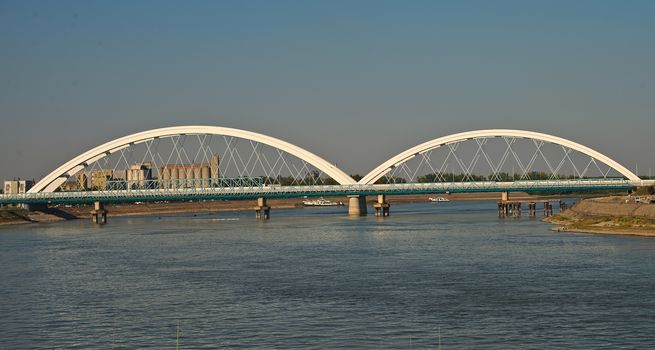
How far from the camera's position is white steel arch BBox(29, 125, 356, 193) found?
12294 centimetres

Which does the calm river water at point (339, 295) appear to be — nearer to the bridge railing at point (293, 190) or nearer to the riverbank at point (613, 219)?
the riverbank at point (613, 219)

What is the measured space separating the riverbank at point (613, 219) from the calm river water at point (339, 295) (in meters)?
4.75

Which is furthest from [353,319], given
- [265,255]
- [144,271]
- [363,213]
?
[363,213]

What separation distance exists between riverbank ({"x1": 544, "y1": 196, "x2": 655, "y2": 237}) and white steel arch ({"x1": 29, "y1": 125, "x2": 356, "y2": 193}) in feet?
130

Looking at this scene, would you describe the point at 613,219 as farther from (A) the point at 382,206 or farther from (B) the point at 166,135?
(B) the point at 166,135

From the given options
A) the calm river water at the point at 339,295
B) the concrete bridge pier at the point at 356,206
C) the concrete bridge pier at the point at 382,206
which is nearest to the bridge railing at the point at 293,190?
the concrete bridge pier at the point at 382,206

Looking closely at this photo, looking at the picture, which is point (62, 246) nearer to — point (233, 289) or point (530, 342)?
point (233, 289)

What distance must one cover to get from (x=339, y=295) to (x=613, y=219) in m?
46.7

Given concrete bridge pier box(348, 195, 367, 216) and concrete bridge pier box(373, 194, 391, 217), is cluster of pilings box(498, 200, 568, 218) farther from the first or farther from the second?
concrete bridge pier box(348, 195, 367, 216)

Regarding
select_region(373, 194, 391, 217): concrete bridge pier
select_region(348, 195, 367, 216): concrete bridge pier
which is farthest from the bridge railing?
select_region(348, 195, 367, 216): concrete bridge pier

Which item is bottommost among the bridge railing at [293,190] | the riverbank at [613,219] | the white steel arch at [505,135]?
the riverbank at [613,219]

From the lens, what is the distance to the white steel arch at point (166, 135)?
123 metres

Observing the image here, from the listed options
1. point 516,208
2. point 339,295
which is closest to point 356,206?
point 516,208

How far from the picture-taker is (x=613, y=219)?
78.6 meters
